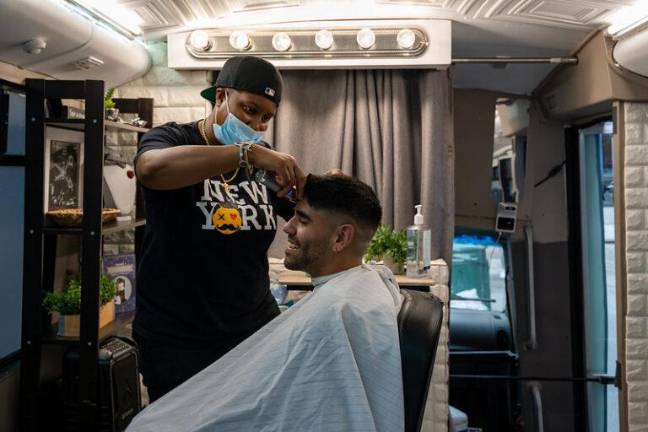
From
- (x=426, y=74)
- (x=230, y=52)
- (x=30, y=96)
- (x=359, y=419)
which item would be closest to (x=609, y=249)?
(x=426, y=74)

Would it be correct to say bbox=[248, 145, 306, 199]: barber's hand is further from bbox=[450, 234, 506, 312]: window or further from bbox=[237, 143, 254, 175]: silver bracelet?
bbox=[450, 234, 506, 312]: window

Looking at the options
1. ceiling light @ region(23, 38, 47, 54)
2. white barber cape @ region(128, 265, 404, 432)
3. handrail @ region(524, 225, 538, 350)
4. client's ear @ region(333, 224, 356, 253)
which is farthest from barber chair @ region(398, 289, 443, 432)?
handrail @ region(524, 225, 538, 350)

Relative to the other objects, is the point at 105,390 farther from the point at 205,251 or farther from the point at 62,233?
the point at 205,251

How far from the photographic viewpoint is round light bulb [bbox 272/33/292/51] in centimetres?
256

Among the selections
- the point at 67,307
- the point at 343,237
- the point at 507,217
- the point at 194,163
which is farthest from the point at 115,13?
the point at 507,217

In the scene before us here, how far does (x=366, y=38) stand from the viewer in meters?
2.53

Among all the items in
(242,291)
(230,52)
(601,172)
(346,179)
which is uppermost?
(230,52)

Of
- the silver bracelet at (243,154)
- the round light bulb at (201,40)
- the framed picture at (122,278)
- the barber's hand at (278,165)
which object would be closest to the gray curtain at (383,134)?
the round light bulb at (201,40)

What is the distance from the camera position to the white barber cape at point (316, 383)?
1.18 metres

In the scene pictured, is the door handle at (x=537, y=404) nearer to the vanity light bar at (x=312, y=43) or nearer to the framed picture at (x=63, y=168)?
the vanity light bar at (x=312, y=43)

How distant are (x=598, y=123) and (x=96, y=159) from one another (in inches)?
100

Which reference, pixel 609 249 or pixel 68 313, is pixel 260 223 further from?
pixel 609 249

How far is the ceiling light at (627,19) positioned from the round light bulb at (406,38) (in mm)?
778

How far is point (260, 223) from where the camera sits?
158 centimetres
